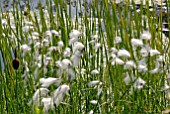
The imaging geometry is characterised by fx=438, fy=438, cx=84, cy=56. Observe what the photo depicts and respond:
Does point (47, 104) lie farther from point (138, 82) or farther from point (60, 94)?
point (138, 82)

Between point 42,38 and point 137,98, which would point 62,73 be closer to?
point 42,38

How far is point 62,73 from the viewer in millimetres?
1559

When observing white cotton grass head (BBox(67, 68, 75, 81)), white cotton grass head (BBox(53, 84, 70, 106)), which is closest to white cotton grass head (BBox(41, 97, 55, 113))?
white cotton grass head (BBox(53, 84, 70, 106))

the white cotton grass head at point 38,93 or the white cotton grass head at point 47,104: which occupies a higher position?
the white cotton grass head at point 38,93

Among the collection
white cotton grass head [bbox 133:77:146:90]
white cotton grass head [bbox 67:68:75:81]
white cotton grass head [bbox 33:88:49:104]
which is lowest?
white cotton grass head [bbox 133:77:146:90]

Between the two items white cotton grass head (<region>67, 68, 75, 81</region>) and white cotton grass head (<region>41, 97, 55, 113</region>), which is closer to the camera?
white cotton grass head (<region>41, 97, 55, 113</region>)

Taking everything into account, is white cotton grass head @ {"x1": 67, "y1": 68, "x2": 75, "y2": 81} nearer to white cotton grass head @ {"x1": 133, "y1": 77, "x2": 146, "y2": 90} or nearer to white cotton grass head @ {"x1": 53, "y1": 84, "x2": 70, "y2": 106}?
white cotton grass head @ {"x1": 53, "y1": 84, "x2": 70, "y2": 106}

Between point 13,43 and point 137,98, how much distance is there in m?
0.88

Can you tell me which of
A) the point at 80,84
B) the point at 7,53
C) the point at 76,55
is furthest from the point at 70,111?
the point at 76,55

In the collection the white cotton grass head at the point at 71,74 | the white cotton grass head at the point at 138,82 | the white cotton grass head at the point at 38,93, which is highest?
the white cotton grass head at the point at 71,74

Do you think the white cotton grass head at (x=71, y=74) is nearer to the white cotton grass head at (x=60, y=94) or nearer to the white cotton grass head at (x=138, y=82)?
the white cotton grass head at (x=60, y=94)

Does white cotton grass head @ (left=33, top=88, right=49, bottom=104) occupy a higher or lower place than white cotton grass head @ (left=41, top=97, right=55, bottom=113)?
higher

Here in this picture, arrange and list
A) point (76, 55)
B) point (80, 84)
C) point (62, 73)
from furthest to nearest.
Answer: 1. point (80, 84)
2. point (62, 73)
3. point (76, 55)

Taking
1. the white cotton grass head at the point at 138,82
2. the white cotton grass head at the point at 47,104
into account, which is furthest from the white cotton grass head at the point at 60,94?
the white cotton grass head at the point at 138,82
